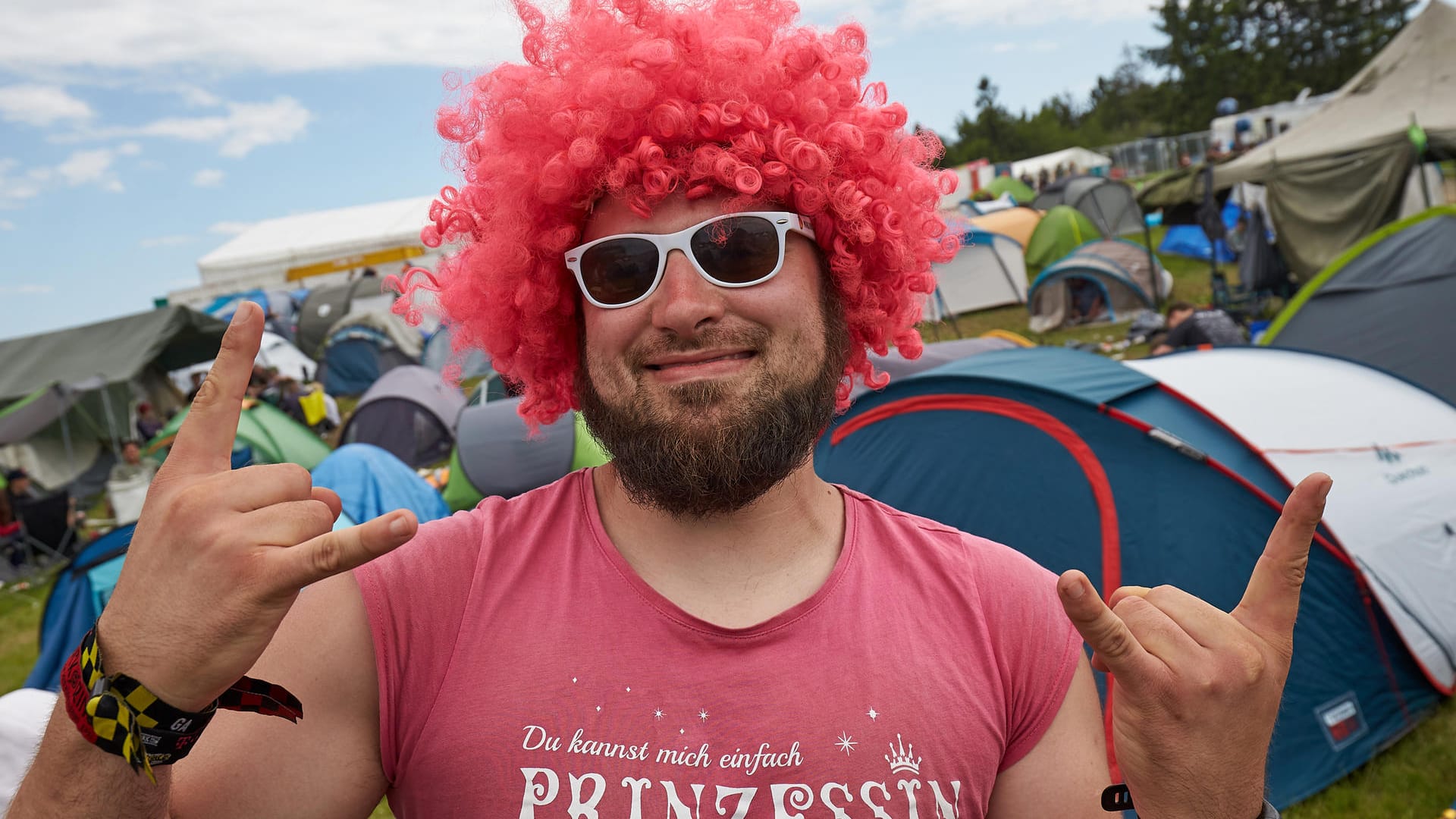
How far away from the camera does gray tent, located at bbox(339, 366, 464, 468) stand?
12.5 m

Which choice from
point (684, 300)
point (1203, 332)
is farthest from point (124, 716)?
point (1203, 332)

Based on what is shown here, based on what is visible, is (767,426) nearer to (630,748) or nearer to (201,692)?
(630,748)

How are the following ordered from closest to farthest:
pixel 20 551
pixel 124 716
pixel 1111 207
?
1. pixel 124 716
2. pixel 20 551
3. pixel 1111 207

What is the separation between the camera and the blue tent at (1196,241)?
59.9 ft

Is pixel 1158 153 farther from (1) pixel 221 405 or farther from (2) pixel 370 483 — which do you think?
(1) pixel 221 405

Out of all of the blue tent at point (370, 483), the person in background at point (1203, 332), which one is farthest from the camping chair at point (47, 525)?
the person in background at point (1203, 332)

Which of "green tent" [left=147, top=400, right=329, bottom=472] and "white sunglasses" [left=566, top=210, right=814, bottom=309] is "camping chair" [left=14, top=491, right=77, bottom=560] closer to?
"green tent" [left=147, top=400, right=329, bottom=472]

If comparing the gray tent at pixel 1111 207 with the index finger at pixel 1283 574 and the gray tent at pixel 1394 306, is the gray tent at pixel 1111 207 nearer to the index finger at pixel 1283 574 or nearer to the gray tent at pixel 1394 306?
the gray tent at pixel 1394 306

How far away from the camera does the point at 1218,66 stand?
2096 inches

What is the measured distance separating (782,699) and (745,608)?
0.19m

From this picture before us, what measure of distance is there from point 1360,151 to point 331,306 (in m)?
20.5

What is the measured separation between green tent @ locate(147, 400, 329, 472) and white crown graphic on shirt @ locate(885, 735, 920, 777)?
10998 mm

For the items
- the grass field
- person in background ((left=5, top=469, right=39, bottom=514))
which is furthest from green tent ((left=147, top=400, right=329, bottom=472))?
the grass field

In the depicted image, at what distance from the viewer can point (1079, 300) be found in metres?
15.7
